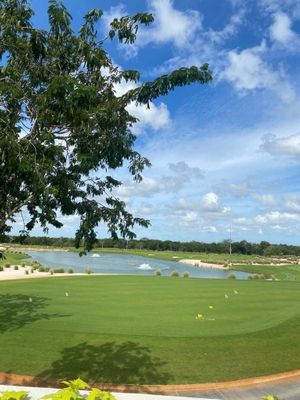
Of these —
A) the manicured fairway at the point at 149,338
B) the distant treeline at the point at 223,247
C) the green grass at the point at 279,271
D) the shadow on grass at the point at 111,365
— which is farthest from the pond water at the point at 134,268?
the distant treeline at the point at 223,247

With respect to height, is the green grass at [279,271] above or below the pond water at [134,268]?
above

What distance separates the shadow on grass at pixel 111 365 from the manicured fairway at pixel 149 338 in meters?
0.02

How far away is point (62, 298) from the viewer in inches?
802

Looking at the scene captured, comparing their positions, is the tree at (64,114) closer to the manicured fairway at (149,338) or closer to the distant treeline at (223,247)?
the manicured fairway at (149,338)

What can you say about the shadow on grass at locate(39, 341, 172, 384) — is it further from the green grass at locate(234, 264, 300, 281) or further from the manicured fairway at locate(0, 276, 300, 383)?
the green grass at locate(234, 264, 300, 281)

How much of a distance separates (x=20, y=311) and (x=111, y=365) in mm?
7116

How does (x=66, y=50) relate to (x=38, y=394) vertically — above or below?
above

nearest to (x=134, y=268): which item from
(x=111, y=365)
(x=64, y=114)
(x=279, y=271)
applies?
(x=279, y=271)

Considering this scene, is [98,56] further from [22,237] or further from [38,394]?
[38,394]

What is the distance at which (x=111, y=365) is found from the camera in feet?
37.1

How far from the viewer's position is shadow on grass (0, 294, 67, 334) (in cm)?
1522

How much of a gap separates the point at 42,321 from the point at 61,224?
8.51 m

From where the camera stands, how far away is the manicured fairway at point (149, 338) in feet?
36.7

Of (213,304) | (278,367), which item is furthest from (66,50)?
(213,304)
